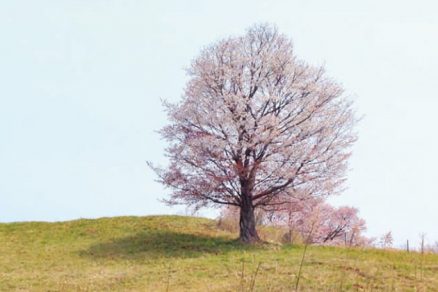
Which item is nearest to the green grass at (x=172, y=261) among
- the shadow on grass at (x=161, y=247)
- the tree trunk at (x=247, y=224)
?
the shadow on grass at (x=161, y=247)

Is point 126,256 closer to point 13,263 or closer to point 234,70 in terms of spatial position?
point 13,263

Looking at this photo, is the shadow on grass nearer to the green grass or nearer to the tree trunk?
the green grass

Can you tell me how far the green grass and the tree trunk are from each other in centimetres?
53

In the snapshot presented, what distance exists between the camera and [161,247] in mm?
22812

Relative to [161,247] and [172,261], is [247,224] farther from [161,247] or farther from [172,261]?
[172,261]

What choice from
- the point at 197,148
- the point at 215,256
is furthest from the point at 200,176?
the point at 215,256

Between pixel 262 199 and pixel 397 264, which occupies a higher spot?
pixel 262 199

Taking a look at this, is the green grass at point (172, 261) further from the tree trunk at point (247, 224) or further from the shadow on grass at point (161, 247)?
the tree trunk at point (247, 224)

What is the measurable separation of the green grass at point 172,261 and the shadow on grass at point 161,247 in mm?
36

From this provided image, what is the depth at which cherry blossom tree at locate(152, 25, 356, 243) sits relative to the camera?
23203 mm

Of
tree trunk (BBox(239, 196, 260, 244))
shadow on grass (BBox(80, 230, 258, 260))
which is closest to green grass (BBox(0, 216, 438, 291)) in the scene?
shadow on grass (BBox(80, 230, 258, 260))

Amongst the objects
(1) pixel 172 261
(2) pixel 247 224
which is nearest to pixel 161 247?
(1) pixel 172 261

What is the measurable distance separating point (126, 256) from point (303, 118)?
835 centimetres

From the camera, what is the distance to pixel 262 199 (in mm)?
24172
